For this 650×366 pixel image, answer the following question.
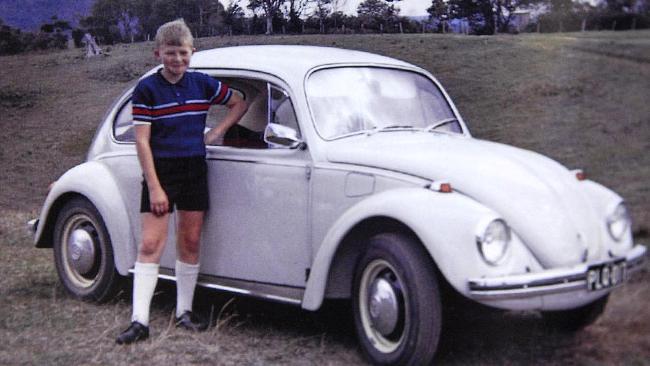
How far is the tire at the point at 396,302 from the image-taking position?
397 centimetres

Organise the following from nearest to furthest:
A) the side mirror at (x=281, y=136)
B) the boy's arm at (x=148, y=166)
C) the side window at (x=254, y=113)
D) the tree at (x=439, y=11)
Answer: the side mirror at (x=281, y=136), the boy's arm at (x=148, y=166), the side window at (x=254, y=113), the tree at (x=439, y=11)

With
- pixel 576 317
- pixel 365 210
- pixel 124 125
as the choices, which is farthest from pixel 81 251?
pixel 576 317

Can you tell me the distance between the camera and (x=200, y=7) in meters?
8.11

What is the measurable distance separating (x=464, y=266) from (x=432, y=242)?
7.4 inches

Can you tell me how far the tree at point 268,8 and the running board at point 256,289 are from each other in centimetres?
307

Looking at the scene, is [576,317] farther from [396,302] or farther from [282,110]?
[282,110]

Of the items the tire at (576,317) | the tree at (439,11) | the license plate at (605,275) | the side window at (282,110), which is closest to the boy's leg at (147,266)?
the side window at (282,110)

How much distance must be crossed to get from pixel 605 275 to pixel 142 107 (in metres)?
2.48

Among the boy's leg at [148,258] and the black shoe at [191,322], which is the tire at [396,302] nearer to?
the black shoe at [191,322]

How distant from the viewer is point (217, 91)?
16.5ft

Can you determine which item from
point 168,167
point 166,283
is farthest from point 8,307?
point 168,167

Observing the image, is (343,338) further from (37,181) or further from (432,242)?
(37,181)

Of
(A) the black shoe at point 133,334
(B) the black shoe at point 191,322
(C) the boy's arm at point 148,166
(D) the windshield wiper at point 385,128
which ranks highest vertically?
(D) the windshield wiper at point 385,128

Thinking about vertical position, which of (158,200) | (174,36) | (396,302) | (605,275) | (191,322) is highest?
(174,36)
